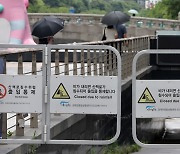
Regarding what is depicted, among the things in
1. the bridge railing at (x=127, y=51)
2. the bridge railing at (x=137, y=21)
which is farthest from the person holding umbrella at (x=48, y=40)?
the bridge railing at (x=137, y=21)

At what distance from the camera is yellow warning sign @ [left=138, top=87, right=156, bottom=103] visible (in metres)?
8.31

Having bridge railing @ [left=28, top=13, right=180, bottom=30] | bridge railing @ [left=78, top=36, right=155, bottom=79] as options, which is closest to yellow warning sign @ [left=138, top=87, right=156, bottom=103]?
bridge railing @ [left=78, top=36, right=155, bottom=79]

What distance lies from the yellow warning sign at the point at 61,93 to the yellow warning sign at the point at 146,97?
85 centimetres

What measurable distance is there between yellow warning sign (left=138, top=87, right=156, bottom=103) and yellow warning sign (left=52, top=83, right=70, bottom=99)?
2.79 ft

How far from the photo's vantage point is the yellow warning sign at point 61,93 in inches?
324

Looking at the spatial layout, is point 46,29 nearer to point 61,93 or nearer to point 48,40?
point 48,40

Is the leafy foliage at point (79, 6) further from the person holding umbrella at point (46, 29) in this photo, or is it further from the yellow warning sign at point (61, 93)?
the yellow warning sign at point (61, 93)

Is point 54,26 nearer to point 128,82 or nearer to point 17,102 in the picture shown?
point 128,82

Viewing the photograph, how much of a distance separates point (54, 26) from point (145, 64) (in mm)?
3077

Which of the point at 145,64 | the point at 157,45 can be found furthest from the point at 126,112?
the point at 157,45

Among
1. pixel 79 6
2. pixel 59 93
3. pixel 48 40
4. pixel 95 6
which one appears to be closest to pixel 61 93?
pixel 59 93

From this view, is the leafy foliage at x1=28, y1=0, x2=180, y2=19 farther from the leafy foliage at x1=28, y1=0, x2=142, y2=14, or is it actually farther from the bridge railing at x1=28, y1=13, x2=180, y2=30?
the bridge railing at x1=28, y1=13, x2=180, y2=30

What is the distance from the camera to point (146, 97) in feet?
27.4

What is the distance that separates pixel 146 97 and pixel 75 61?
11.5 feet
